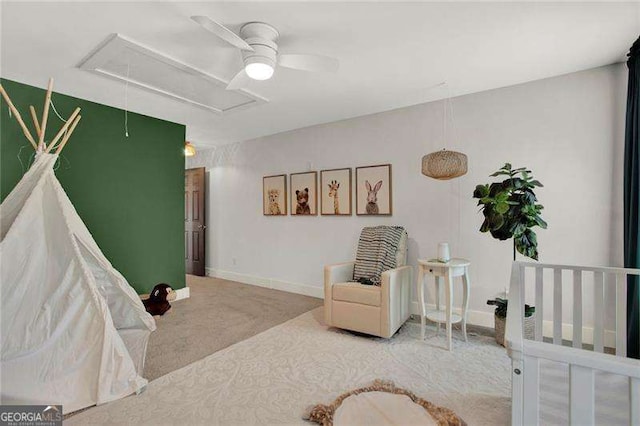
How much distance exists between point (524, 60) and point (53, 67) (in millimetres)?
4034

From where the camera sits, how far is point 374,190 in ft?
12.7

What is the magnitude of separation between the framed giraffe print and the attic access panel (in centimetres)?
137

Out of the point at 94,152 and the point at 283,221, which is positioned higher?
the point at 94,152

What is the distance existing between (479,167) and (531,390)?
8.99 feet

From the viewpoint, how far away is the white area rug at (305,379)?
183cm

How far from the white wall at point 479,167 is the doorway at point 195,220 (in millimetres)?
1548

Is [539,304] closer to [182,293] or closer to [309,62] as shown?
[309,62]

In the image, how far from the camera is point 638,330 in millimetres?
2133

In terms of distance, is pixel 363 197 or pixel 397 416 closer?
pixel 397 416

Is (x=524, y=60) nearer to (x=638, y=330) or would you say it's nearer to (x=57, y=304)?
(x=638, y=330)

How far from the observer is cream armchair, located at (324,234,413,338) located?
2795 millimetres

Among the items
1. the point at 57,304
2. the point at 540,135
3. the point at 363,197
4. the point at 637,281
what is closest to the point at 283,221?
the point at 363,197

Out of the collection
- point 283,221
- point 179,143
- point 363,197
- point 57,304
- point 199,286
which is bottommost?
point 199,286

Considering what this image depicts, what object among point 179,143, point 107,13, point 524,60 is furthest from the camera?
point 179,143
